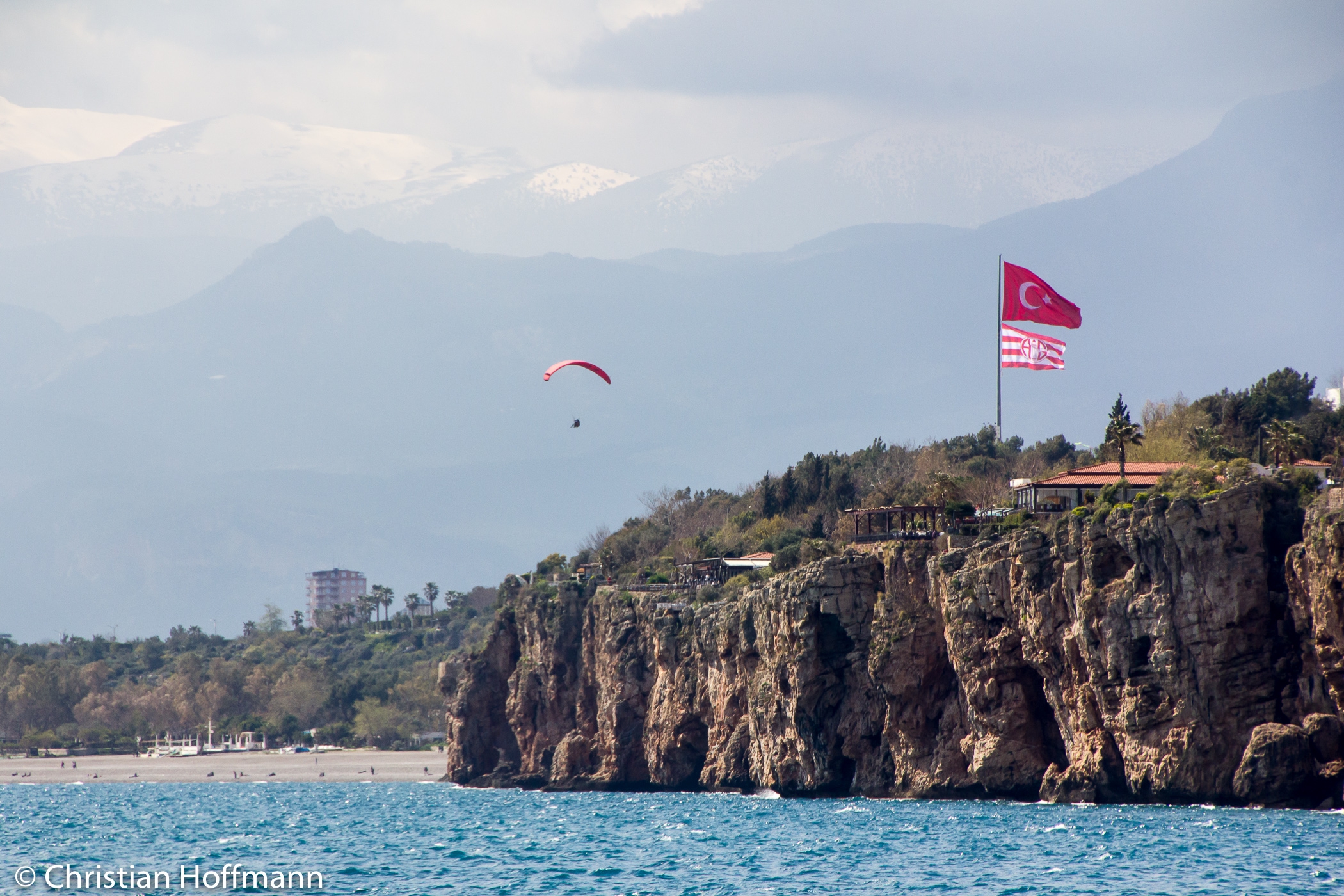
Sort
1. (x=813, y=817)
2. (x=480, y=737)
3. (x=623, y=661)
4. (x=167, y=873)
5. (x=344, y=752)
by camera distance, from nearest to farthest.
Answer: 1. (x=167, y=873)
2. (x=813, y=817)
3. (x=623, y=661)
4. (x=480, y=737)
5. (x=344, y=752)

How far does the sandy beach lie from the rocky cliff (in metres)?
34.0

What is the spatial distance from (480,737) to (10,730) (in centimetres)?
8277


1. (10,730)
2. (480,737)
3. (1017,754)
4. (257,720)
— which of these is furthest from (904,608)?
(10,730)

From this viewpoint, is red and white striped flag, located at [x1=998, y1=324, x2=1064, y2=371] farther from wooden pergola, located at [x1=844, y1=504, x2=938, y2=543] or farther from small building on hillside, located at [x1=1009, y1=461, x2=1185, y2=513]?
wooden pergola, located at [x1=844, y1=504, x2=938, y2=543]

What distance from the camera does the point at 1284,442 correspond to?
6838cm

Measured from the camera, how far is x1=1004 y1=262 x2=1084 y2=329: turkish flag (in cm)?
7144

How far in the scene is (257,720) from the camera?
151m

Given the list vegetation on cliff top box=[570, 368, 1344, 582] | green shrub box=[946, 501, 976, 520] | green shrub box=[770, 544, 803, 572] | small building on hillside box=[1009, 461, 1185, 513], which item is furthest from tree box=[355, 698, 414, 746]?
small building on hillside box=[1009, 461, 1185, 513]

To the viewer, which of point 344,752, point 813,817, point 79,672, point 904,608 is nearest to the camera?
point 813,817

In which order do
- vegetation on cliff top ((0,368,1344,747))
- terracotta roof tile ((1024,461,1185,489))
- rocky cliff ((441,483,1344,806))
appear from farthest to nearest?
vegetation on cliff top ((0,368,1344,747)) < terracotta roof tile ((1024,461,1185,489)) < rocky cliff ((441,483,1344,806))

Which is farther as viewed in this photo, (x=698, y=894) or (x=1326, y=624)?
(x=1326, y=624)

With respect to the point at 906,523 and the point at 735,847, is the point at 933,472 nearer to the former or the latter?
the point at 906,523

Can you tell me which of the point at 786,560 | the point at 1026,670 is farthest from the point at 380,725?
the point at 1026,670

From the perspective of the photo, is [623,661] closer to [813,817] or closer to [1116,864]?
[813,817]
